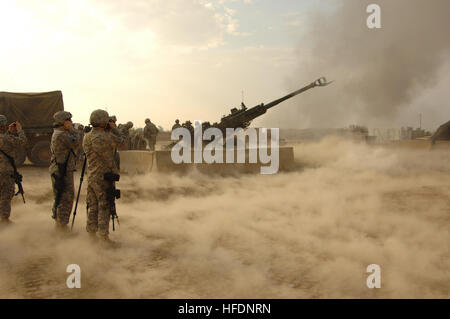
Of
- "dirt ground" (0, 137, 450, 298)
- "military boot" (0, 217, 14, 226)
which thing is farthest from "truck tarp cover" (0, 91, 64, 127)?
"military boot" (0, 217, 14, 226)

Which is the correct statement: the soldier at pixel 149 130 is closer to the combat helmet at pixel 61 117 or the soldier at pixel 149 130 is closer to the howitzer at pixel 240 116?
the howitzer at pixel 240 116

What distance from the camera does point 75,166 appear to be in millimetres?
4812

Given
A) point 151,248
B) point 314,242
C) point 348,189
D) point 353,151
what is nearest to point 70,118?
point 151,248

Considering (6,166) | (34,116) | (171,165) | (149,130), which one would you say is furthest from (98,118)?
(34,116)

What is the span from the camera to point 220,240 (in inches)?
174

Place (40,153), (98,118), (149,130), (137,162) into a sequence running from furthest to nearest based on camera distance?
(149,130)
(40,153)
(137,162)
(98,118)

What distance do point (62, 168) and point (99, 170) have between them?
2.61 feet

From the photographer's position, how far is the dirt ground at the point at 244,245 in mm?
3074

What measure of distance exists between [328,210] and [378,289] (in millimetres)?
2895

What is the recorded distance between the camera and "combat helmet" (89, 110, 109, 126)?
4133 millimetres

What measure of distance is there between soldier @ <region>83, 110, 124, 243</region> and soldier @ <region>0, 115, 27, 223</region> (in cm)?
155

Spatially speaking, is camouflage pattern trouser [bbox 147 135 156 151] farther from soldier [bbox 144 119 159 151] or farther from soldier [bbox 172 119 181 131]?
soldier [bbox 172 119 181 131]

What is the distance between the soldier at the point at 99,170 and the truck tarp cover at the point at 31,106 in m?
9.68

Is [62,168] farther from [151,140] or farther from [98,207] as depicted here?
[151,140]
